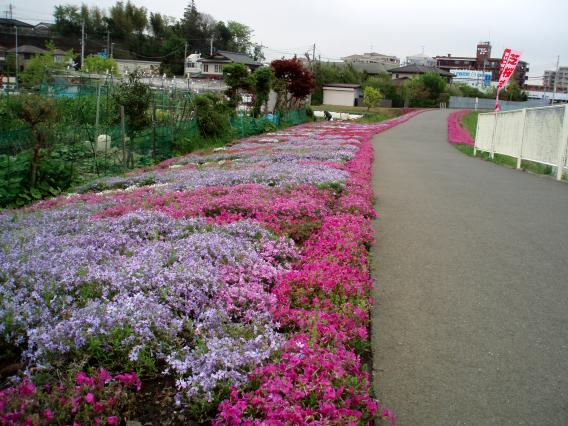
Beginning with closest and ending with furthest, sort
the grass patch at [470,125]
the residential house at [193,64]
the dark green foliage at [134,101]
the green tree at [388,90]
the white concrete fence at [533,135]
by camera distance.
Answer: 1. the white concrete fence at [533,135]
2. the dark green foliage at [134,101]
3. the grass patch at [470,125]
4. the residential house at [193,64]
5. the green tree at [388,90]

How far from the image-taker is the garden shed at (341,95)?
87.1m

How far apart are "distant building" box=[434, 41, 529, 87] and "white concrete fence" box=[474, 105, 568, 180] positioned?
498 ft

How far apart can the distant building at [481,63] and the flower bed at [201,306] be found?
16744 centimetres

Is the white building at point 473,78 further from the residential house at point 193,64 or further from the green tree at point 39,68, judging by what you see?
the green tree at point 39,68

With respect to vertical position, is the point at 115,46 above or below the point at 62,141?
above

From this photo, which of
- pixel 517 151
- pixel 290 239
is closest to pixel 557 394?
pixel 290 239

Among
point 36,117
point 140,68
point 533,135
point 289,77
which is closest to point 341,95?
point 289,77

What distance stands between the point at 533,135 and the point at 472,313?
40.4 feet

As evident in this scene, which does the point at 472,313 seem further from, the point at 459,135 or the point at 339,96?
the point at 339,96

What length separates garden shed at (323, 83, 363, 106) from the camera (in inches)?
3430

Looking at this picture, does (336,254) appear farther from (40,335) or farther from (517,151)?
(517,151)

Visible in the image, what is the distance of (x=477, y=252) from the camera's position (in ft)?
21.3

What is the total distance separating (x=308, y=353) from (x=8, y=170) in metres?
9.19

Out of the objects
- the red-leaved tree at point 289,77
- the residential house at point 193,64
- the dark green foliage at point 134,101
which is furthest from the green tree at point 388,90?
the dark green foliage at point 134,101
